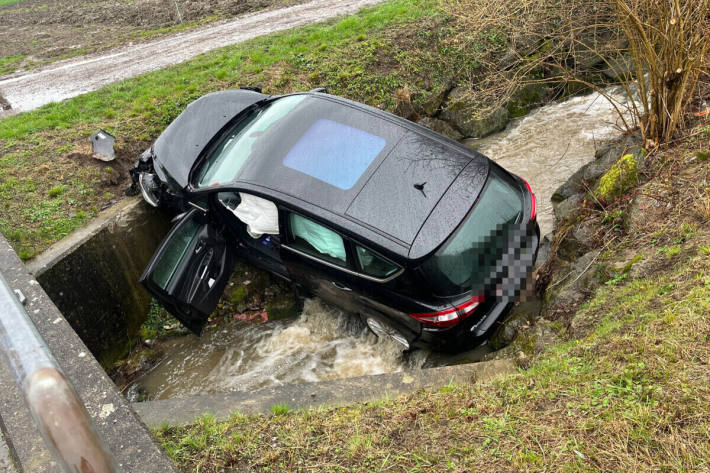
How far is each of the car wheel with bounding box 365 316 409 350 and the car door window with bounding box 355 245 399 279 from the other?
65 cm

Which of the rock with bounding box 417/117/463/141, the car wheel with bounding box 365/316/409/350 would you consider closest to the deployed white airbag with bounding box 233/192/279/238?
the car wheel with bounding box 365/316/409/350

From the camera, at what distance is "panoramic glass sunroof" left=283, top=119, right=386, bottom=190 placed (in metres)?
4.30

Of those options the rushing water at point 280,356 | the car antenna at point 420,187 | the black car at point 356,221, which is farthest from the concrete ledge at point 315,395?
the car antenna at point 420,187

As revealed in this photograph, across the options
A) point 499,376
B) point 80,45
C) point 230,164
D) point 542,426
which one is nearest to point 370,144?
point 230,164

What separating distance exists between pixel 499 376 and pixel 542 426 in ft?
2.37

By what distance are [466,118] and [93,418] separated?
24.9ft

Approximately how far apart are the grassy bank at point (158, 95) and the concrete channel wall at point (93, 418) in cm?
303

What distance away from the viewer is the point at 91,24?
16922mm

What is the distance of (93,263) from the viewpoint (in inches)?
216

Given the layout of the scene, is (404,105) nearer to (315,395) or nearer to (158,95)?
(158,95)

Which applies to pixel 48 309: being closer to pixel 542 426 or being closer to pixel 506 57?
pixel 542 426

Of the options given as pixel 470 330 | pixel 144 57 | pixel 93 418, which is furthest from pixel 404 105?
pixel 144 57

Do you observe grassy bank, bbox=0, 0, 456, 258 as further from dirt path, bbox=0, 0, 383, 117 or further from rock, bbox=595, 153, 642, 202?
rock, bbox=595, 153, 642, 202

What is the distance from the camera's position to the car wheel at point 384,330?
449 cm
